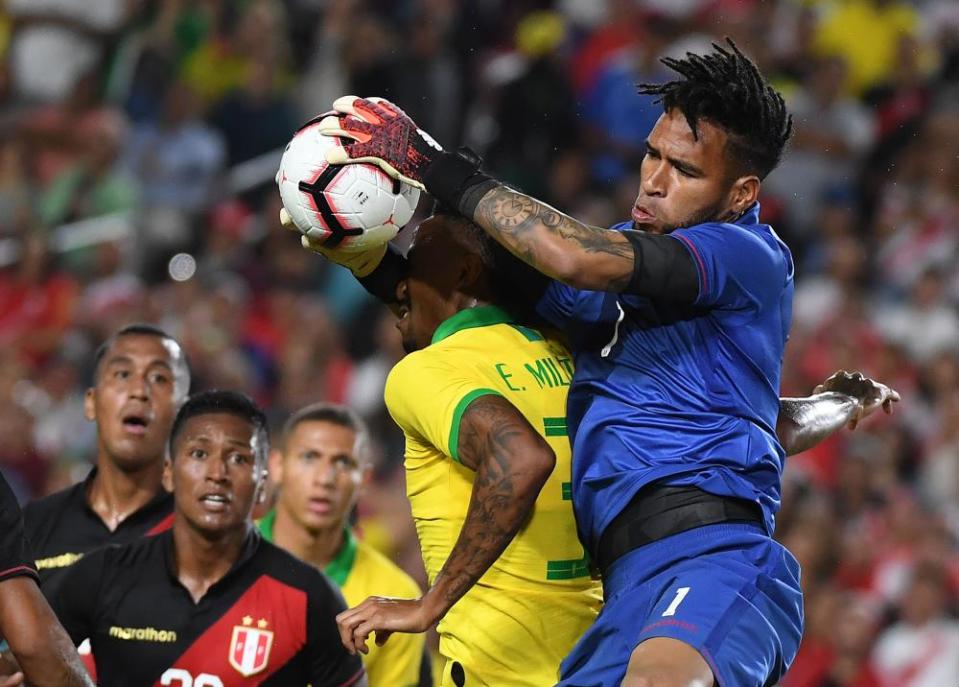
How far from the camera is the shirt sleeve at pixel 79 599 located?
4.92m

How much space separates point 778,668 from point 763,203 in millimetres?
7170

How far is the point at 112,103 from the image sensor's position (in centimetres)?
1094

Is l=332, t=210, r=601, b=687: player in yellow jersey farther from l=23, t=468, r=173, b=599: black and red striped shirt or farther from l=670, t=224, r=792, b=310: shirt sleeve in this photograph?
l=23, t=468, r=173, b=599: black and red striped shirt

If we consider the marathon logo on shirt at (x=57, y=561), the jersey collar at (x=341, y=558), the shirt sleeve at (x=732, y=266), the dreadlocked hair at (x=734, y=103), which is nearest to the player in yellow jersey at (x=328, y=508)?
the jersey collar at (x=341, y=558)

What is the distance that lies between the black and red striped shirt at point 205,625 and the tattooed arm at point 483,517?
1113 mm

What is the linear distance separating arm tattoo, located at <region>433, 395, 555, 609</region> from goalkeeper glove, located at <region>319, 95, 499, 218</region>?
0.65 m

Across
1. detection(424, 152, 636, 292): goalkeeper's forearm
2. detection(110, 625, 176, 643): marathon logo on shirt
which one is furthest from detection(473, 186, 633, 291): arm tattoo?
detection(110, 625, 176, 643): marathon logo on shirt

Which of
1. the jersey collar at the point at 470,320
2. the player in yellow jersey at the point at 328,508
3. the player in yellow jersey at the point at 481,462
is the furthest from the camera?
the player in yellow jersey at the point at 328,508

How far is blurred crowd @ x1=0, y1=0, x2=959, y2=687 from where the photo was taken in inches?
384

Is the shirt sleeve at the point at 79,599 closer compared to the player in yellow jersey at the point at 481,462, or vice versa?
the player in yellow jersey at the point at 481,462

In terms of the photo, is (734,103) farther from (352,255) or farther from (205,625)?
(205,625)

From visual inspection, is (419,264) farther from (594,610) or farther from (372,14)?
(372,14)

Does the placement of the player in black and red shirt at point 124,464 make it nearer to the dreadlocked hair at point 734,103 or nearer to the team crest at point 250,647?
the team crest at point 250,647

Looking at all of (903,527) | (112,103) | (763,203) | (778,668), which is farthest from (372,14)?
(778,668)
